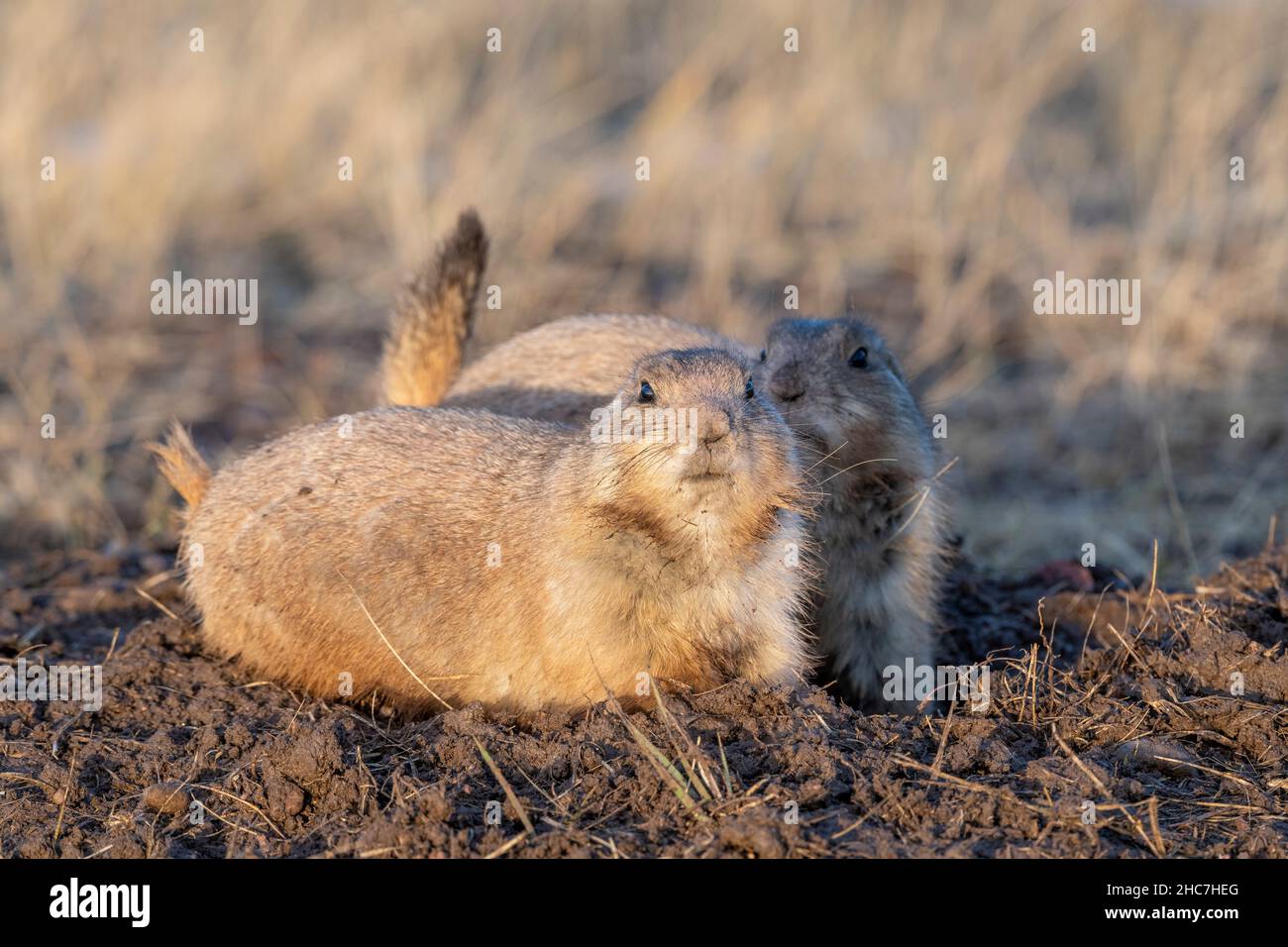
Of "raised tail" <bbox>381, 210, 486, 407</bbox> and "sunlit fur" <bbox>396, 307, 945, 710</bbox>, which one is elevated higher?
"raised tail" <bbox>381, 210, 486, 407</bbox>

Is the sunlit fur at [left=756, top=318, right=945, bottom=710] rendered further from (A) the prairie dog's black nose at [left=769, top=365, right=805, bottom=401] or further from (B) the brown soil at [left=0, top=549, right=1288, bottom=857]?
(B) the brown soil at [left=0, top=549, right=1288, bottom=857]

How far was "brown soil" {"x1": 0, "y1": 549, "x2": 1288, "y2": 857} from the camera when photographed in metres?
4.70

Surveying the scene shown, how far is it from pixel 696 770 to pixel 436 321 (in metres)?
3.84

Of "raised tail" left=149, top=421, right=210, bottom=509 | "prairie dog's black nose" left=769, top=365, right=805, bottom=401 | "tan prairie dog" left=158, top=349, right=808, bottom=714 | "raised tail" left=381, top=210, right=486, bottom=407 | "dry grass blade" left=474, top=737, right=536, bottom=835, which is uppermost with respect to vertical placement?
"raised tail" left=381, top=210, right=486, bottom=407

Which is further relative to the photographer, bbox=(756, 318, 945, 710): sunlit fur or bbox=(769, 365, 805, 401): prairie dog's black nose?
bbox=(756, 318, 945, 710): sunlit fur

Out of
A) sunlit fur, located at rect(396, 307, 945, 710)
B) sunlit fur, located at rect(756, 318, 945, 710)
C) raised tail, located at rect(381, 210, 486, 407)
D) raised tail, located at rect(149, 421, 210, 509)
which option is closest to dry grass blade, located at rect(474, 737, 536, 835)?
sunlit fur, located at rect(396, 307, 945, 710)

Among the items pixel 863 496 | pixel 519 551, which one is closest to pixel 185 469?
pixel 519 551

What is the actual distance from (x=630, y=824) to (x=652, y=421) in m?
1.39

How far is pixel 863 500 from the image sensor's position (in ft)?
22.5

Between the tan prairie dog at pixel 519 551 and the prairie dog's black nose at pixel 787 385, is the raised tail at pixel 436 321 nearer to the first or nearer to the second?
the tan prairie dog at pixel 519 551

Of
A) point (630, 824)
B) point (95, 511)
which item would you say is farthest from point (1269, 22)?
point (630, 824)

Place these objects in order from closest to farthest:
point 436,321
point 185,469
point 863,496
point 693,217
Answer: point 863,496 < point 185,469 < point 436,321 < point 693,217

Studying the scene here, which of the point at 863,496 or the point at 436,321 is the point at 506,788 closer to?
the point at 863,496

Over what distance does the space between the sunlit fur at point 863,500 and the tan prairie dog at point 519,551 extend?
0.62 metres
